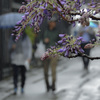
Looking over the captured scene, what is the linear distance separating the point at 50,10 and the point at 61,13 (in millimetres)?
187

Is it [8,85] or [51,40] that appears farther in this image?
[8,85]

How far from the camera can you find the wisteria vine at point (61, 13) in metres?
3.29

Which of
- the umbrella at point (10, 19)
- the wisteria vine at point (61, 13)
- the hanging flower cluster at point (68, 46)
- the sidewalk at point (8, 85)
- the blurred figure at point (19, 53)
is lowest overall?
the sidewalk at point (8, 85)

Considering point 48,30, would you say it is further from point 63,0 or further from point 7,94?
point 63,0

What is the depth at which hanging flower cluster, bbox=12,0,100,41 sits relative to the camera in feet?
10.8

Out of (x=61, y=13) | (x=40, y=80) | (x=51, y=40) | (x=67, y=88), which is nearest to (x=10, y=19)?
(x=51, y=40)

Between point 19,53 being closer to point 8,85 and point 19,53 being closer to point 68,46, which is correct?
point 8,85

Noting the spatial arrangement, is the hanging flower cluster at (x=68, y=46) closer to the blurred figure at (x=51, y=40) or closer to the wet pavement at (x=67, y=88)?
the wet pavement at (x=67, y=88)

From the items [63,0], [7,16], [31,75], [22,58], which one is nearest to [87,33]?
[31,75]

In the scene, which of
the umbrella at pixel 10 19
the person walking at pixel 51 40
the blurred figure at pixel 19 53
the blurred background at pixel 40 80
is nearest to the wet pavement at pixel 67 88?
the blurred background at pixel 40 80

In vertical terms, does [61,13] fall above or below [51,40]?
above

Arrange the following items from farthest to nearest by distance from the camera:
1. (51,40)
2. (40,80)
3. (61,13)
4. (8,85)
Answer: (40,80)
(8,85)
(51,40)
(61,13)

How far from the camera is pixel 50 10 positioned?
3670mm

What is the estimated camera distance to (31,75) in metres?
13.4
